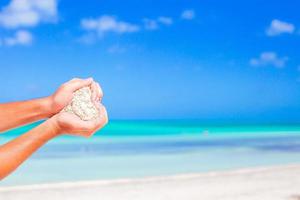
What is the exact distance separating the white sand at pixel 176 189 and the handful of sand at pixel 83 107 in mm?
3565

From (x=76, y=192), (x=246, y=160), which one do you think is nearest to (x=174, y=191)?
(x=76, y=192)

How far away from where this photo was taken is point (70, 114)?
1661mm

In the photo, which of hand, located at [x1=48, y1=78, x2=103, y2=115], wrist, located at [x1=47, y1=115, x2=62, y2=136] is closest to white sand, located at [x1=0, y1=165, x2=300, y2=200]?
hand, located at [x1=48, y1=78, x2=103, y2=115]

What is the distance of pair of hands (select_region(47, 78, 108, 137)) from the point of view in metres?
1.63

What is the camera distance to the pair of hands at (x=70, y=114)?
1.63m

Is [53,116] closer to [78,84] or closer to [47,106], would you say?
[47,106]

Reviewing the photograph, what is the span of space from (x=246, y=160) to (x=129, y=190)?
7.26 meters

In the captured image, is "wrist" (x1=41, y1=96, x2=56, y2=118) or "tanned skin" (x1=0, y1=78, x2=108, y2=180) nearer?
"tanned skin" (x1=0, y1=78, x2=108, y2=180)

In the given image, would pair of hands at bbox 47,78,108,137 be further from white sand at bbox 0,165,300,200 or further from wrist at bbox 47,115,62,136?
white sand at bbox 0,165,300,200

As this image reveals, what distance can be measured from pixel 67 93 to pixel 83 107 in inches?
4.2

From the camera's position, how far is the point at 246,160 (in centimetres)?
1243

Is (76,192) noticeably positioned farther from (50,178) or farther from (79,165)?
(79,165)

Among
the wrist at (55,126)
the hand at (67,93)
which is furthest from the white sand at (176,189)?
the wrist at (55,126)

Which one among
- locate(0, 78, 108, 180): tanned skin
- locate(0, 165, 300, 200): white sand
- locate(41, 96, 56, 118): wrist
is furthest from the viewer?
locate(0, 165, 300, 200): white sand
